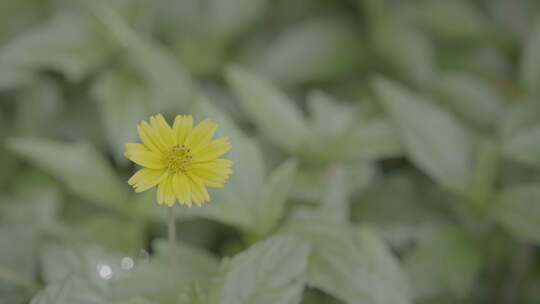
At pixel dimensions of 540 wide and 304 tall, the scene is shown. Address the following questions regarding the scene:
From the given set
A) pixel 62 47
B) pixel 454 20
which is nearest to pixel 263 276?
pixel 62 47

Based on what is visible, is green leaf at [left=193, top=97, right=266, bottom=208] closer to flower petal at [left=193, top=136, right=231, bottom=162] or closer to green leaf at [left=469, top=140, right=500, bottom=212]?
flower petal at [left=193, top=136, right=231, bottom=162]

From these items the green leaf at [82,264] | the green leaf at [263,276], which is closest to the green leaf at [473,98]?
the green leaf at [263,276]

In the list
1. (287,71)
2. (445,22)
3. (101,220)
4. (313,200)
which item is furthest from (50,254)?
(445,22)

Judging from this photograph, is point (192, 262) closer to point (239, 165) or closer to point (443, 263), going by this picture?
point (239, 165)

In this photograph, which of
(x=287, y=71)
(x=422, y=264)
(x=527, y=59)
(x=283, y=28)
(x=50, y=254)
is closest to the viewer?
(x=50, y=254)

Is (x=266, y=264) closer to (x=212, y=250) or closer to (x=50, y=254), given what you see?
(x=50, y=254)

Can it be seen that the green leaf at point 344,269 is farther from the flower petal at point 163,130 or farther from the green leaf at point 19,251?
the green leaf at point 19,251
